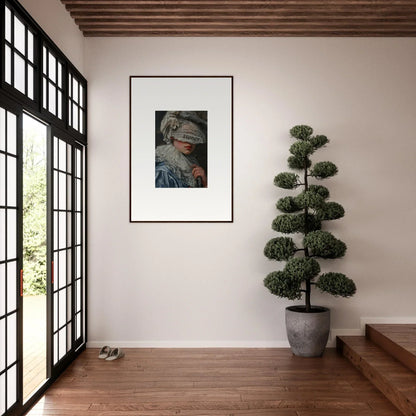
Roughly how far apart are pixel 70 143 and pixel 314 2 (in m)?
2.42

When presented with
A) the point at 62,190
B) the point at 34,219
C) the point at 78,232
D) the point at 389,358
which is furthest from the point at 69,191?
the point at 34,219

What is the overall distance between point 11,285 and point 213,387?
5.45 ft

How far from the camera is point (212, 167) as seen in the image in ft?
15.3

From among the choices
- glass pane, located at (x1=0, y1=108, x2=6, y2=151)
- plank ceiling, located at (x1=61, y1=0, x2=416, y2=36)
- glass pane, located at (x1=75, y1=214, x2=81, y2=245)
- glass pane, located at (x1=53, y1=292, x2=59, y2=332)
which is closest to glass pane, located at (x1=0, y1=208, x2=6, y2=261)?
glass pane, located at (x1=0, y1=108, x2=6, y2=151)

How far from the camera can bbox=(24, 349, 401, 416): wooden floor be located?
123 inches

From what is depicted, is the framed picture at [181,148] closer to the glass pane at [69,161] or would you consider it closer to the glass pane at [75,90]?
the glass pane at [75,90]

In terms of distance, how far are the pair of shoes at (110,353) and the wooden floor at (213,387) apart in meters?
0.07

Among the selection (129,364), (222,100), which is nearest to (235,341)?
(129,364)

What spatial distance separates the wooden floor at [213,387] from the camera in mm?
3135

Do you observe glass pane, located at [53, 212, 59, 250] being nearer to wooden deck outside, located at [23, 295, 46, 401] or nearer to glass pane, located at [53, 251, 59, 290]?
glass pane, located at [53, 251, 59, 290]

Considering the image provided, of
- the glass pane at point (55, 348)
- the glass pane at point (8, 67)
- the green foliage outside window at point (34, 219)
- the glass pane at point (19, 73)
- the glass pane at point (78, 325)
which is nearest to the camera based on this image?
the glass pane at point (8, 67)

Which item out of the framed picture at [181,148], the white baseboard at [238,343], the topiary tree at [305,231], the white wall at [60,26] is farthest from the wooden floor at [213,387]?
the white wall at [60,26]

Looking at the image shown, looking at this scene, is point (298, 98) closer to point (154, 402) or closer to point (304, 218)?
point (304, 218)

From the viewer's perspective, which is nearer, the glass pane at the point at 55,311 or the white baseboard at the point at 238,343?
the glass pane at the point at 55,311
